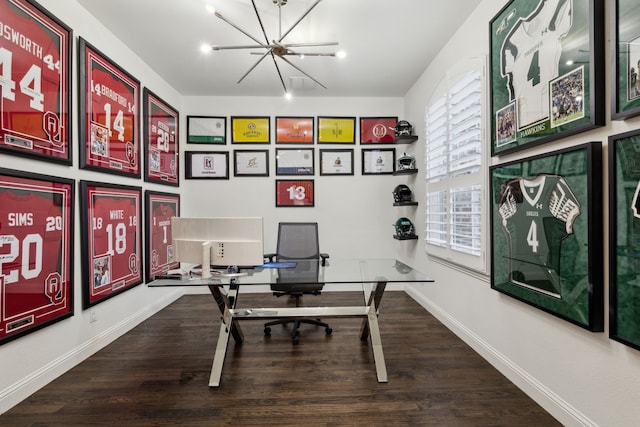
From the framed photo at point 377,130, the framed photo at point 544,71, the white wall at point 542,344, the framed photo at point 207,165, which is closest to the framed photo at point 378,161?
the framed photo at point 377,130

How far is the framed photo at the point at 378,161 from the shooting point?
458 centimetres

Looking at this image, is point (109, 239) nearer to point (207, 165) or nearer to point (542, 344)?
point (207, 165)

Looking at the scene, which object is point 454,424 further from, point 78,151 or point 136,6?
point 136,6

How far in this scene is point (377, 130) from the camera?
15.0 ft

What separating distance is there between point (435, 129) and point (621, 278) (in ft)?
7.85

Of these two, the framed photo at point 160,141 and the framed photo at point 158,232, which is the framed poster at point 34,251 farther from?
the framed photo at point 160,141

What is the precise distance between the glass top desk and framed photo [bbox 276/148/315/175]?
6.73ft

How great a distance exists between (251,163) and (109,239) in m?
2.17

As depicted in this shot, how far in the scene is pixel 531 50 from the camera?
1.94 metres

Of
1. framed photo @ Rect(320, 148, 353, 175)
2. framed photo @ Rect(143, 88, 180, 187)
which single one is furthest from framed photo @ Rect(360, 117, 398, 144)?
framed photo @ Rect(143, 88, 180, 187)

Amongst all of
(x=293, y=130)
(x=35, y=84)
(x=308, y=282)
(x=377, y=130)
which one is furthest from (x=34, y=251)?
(x=377, y=130)

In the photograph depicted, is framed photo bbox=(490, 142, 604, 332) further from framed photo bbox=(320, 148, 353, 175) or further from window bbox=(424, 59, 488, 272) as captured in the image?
framed photo bbox=(320, 148, 353, 175)

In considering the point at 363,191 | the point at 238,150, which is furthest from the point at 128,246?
the point at 363,191

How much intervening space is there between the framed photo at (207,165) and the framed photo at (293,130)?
0.87 metres
